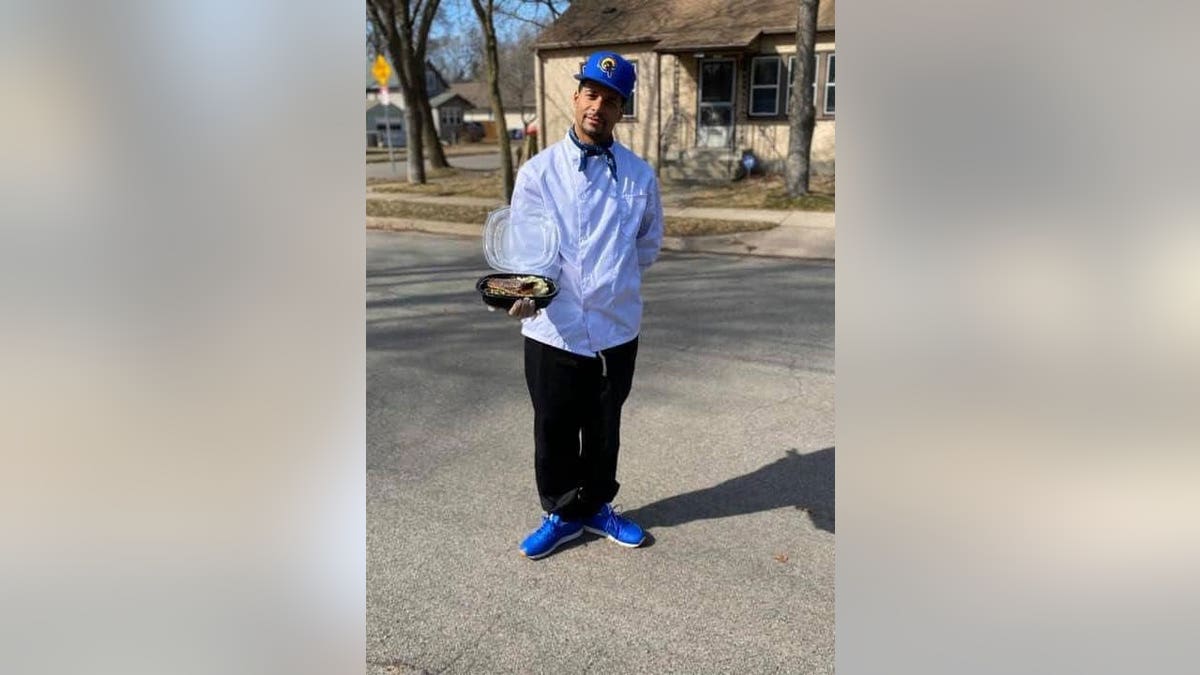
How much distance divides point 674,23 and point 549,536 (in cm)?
1890

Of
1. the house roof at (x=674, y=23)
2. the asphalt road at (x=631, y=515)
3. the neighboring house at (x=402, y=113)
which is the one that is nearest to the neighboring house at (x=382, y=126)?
the neighboring house at (x=402, y=113)

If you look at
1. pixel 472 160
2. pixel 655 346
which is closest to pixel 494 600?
pixel 655 346

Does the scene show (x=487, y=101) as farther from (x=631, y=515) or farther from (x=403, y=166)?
(x=631, y=515)

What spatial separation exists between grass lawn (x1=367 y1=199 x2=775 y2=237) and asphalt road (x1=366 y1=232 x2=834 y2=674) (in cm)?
571

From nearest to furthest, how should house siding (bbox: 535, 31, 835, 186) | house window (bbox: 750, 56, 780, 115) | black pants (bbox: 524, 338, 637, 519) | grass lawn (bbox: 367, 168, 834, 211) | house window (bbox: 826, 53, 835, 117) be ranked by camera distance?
black pants (bbox: 524, 338, 637, 519)
grass lawn (bbox: 367, 168, 834, 211)
house window (bbox: 826, 53, 835, 117)
house siding (bbox: 535, 31, 835, 186)
house window (bbox: 750, 56, 780, 115)

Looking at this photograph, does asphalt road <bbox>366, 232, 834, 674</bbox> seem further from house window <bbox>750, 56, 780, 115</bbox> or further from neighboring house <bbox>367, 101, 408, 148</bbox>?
neighboring house <bbox>367, 101, 408, 148</bbox>

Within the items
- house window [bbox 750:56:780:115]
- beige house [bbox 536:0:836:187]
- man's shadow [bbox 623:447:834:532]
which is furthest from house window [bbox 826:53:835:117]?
man's shadow [bbox 623:447:834:532]

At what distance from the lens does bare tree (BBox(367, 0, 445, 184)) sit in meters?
19.1

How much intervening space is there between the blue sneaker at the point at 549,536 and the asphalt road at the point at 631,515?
0.04 meters

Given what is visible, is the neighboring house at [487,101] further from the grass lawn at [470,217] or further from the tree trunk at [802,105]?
the tree trunk at [802,105]

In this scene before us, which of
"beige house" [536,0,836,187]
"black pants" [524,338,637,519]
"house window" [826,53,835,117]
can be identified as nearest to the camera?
"black pants" [524,338,637,519]
